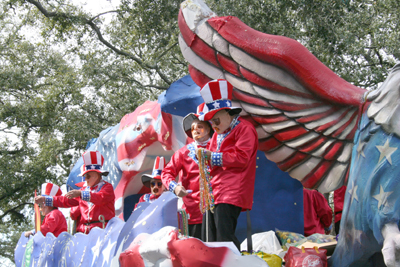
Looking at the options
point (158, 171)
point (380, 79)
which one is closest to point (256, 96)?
point (158, 171)

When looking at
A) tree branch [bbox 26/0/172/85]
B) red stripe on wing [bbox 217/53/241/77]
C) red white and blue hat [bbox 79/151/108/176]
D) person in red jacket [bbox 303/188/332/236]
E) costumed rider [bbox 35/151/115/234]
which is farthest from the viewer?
tree branch [bbox 26/0/172/85]

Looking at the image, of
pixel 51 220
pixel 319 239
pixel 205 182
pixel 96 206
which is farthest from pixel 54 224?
pixel 205 182

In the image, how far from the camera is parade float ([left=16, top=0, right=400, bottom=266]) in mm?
2369

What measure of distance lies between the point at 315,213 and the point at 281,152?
2.96 metres

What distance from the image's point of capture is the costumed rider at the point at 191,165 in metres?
3.71

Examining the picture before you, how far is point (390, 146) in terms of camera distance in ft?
7.71

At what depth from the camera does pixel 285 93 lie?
355 cm

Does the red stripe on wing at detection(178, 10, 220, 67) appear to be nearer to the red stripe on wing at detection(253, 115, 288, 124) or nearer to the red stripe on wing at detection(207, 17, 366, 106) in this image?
the red stripe on wing at detection(207, 17, 366, 106)

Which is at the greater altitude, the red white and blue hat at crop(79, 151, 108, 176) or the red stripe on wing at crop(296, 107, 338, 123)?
the red white and blue hat at crop(79, 151, 108, 176)

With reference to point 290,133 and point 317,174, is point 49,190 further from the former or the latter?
point 317,174

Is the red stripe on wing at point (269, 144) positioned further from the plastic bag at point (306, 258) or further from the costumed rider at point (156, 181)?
the costumed rider at point (156, 181)

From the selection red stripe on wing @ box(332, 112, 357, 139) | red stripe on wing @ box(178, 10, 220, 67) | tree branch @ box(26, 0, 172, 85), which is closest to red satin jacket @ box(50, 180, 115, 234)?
A: red stripe on wing @ box(178, 10, 220, 67)

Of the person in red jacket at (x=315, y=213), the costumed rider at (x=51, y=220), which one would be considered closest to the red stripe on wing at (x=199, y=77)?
the person in red jacket at (x=315, y=213)

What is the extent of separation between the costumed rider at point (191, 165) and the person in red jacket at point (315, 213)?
8.10 feet
